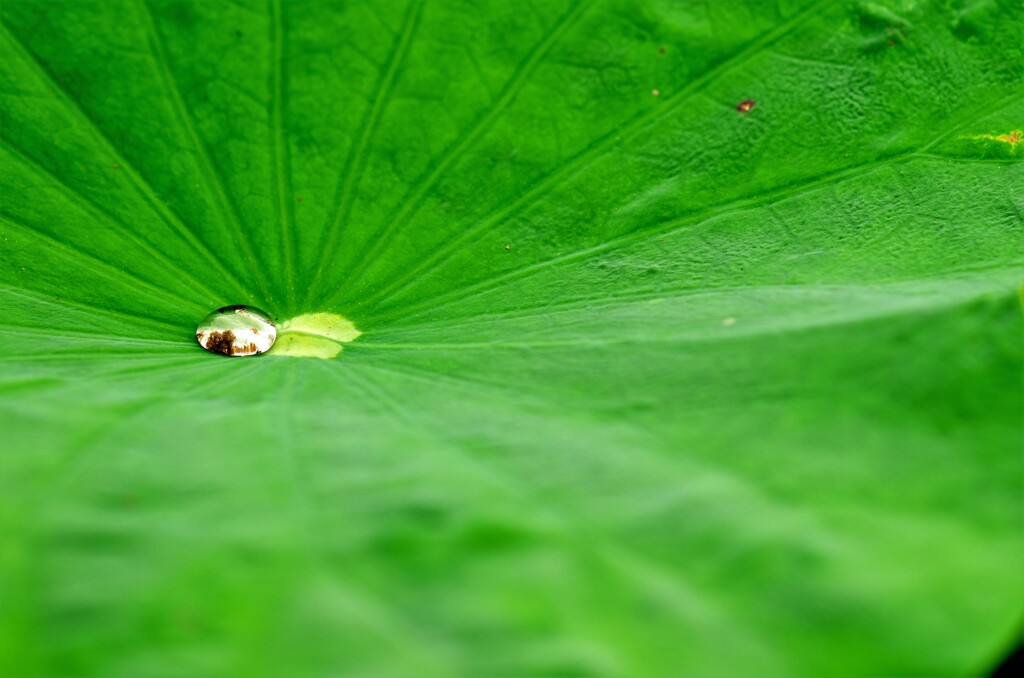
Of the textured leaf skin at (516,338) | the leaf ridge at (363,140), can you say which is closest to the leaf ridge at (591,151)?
the textured leaf skin at (516,338)

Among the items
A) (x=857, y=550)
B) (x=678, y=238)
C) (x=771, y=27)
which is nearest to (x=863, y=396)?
(x=857, y=550)

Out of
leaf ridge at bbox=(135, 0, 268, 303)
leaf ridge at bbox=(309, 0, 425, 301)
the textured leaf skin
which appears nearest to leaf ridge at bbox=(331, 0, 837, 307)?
the textured leaf skin

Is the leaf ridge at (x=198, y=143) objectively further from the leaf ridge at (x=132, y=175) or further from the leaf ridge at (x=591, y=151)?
the leaf ridge at (x=591, y=151)

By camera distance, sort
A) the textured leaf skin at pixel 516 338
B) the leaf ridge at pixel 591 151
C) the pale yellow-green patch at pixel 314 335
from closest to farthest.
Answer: the textured leaf skin at pixel 516 338, the pale yellow-green patch at pixel 314 335, the leaf ridge at pixel 591 151

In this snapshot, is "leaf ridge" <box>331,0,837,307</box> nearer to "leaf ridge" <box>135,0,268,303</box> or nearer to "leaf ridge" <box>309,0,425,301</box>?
"leaf ridge" <box>309,0,425,301</box>

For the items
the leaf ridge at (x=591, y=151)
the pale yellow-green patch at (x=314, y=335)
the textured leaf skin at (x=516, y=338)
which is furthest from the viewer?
the leaf ridge at (x=591, y=151)

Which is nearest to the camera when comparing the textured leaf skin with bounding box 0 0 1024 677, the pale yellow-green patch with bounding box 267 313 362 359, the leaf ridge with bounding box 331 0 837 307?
the textured leaf skin with bounding box 0 0 1024 677
